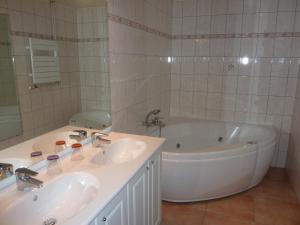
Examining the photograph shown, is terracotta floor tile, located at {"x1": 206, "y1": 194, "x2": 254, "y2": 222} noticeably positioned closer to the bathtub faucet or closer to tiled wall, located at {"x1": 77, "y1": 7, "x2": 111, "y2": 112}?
the bathtub faucet

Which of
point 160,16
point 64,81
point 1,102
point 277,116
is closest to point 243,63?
point 277,116

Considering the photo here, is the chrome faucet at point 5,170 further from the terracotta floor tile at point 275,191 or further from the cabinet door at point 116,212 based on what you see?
the terracotta floor tile at point 275,191

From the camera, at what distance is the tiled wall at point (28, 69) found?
3.94ft

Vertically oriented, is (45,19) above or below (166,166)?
above

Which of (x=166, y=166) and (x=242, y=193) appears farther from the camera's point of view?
(x=242, y=193)

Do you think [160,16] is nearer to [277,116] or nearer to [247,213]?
[277,116]

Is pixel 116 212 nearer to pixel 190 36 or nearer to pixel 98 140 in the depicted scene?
pixel 98 140

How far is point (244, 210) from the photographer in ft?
7.71

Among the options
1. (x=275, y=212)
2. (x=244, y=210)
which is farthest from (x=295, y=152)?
(x=244, y=210)

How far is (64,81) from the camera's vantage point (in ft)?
5.20

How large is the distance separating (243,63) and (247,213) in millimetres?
1848

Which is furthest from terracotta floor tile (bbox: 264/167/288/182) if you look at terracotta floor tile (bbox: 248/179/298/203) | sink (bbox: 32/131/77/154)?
sink (bbox: 32/131/77/154)

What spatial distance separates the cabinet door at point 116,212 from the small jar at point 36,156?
50 centimetres

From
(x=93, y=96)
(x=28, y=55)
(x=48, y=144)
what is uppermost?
(x=28, y=55)
